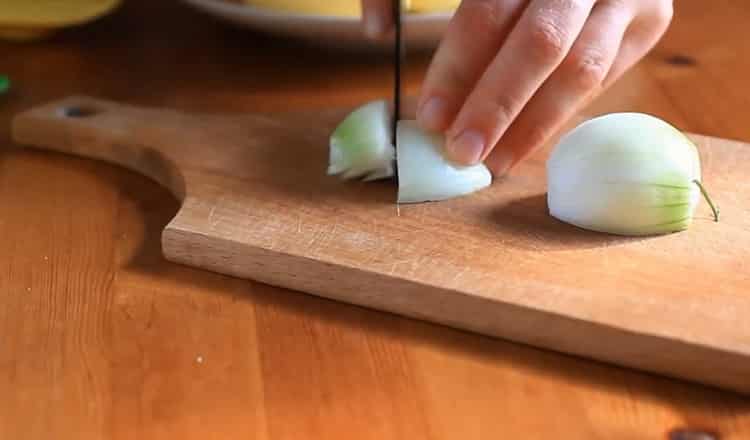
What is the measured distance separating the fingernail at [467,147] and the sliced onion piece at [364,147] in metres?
0.06

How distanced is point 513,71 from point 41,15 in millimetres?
726

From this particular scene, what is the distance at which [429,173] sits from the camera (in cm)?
73

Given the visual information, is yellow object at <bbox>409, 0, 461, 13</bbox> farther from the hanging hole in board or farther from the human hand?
the hanging hole in board

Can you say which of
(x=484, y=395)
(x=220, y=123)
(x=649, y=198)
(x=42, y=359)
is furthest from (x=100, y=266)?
(x=649, y=198)

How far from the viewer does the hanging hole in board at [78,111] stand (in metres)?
0.93

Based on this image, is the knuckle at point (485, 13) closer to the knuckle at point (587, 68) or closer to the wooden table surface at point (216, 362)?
the knuckle at point (587, 68)

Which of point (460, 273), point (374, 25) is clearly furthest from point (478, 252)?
point (374, 25)

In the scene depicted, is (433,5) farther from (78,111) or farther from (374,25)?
(78,111)

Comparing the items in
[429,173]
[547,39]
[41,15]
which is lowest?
[41,15]

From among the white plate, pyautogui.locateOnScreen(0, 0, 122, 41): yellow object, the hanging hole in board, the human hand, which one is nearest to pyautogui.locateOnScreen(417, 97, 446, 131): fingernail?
the human hand

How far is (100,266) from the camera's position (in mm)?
717

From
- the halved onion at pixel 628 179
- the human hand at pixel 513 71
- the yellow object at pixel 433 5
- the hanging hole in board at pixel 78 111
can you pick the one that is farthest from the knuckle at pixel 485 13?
the hanging hole in board at pixel 78 111

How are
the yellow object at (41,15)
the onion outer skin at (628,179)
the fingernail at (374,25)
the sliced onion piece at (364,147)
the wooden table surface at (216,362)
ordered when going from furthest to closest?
1. the yellow object at (41,15)
2. the fingernail at (374,25)
3. the sliced onion piece at (364,147)
4. the onion outer skin at (628,179)
5. the wooden table surface at (216,362)

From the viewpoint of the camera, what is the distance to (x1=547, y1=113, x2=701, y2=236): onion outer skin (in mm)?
669
